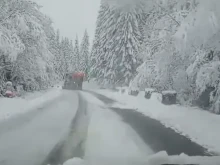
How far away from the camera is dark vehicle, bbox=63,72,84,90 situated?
175 feet

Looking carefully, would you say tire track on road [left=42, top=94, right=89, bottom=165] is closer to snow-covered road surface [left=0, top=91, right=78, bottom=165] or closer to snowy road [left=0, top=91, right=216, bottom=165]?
snowy road [left=0, top=91, right=216, bottom=165]

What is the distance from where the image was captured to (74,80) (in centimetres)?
5366

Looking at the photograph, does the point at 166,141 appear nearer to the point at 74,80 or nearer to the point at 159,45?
the point at 159,45

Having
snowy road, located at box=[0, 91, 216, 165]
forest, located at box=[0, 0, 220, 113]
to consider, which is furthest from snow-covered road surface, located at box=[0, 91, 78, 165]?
forest, located at box=[0, 0, 220, 113]

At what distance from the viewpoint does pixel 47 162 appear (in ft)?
20.3

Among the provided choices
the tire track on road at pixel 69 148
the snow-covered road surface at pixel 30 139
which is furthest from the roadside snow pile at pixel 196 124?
the snow-covered road surface at pixel 30 139

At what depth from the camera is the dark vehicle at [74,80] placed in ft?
175

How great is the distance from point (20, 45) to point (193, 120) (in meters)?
11.4

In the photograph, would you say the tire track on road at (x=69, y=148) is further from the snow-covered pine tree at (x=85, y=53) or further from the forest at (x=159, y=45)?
the snow-covered pine tree at (x=85, y=53)

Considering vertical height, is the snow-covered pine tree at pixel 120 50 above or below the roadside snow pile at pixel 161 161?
above

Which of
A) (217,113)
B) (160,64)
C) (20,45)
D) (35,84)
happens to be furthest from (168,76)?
(35,84)

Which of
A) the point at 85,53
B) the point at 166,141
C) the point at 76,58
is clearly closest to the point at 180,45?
the point at 166,141

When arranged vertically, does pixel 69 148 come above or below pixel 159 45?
below

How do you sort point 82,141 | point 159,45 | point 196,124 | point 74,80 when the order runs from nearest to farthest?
point 82,141 → point 196,124 → point 159,45 → point 74,80
